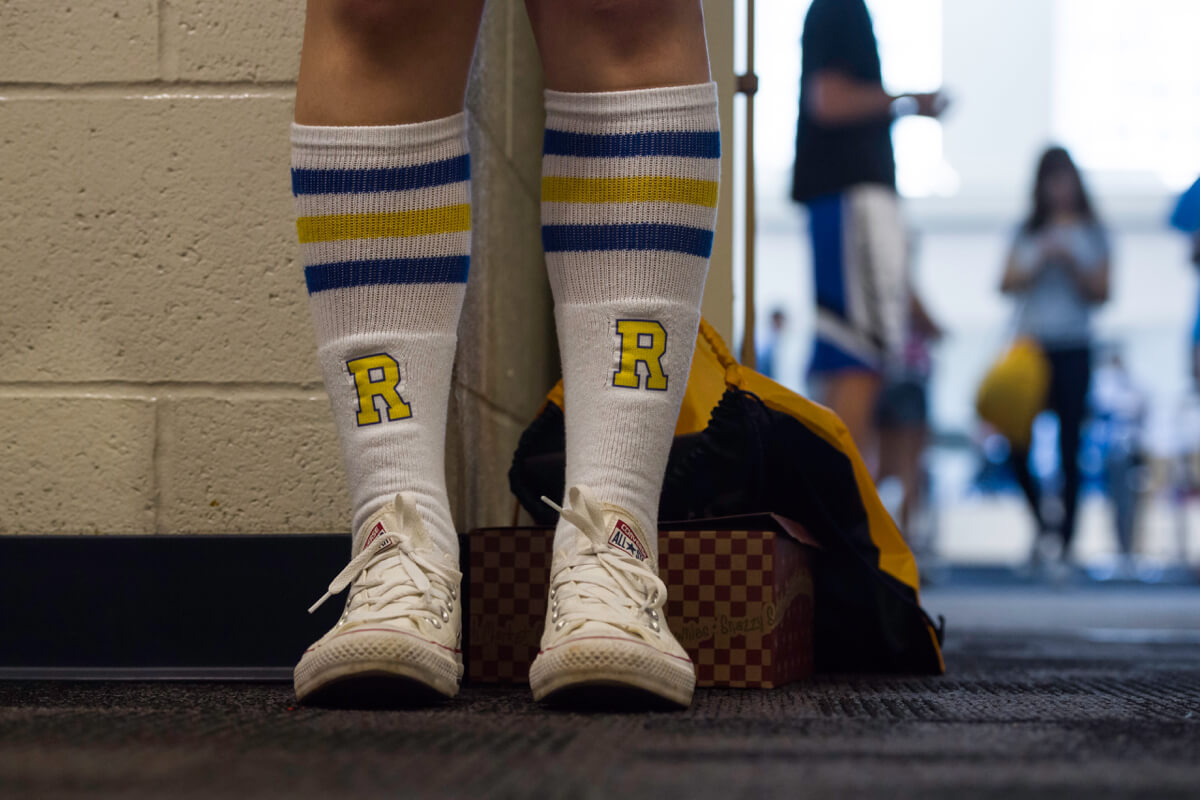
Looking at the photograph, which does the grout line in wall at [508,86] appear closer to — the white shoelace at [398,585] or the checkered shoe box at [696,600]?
the checkered shoe box at [696,600]

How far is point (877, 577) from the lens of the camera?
1323 mm

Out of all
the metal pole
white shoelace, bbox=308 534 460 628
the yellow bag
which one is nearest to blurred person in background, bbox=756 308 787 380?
the yellow bag

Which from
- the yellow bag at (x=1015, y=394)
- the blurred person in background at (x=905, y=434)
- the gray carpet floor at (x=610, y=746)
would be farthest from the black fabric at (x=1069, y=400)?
the gray carpet floor at (x=610, y=746)

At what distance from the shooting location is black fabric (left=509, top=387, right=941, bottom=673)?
1219 millimetres

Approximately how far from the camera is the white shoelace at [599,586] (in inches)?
35.5

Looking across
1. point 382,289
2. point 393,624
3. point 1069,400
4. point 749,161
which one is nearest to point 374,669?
point 393,624

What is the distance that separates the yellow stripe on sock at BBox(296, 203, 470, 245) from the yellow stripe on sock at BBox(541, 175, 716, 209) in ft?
0.38

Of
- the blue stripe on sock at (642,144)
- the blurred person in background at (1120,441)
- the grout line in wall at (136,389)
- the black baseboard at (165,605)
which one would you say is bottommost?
the blurred person in background at (1120,441)

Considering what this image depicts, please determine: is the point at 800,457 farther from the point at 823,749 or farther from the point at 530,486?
the point at 823,749

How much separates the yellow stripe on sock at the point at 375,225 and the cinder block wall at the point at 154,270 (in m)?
0.26

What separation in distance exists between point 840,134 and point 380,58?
1.72m

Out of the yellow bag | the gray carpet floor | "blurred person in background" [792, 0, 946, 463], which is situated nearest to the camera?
the gray carpet floor

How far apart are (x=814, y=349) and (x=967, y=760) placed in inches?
82.3

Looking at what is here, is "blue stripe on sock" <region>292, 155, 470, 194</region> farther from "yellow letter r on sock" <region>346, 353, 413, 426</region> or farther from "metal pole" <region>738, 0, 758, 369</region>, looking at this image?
"metal pole" <region>738, 0, 758, 369</region>
